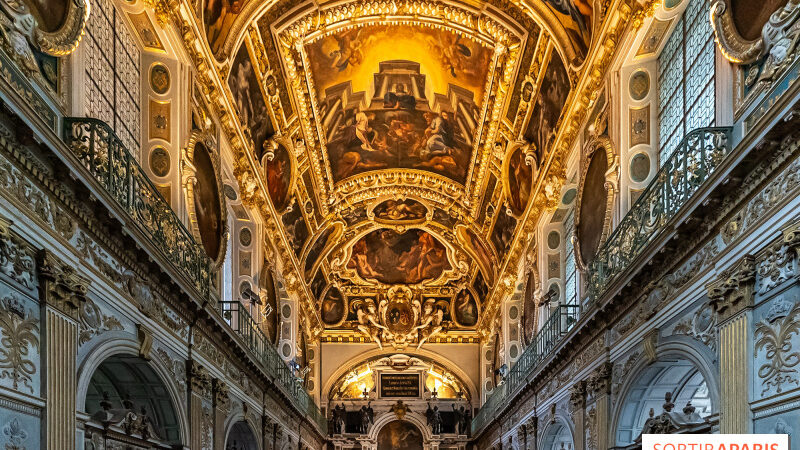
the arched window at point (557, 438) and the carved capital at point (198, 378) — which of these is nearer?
the carved capital at point (198, 378)

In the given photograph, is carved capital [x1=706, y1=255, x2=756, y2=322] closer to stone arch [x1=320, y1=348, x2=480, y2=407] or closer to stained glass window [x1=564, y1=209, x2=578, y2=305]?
stained glass window [x1=564, y1=209, x2=578, y2=305]

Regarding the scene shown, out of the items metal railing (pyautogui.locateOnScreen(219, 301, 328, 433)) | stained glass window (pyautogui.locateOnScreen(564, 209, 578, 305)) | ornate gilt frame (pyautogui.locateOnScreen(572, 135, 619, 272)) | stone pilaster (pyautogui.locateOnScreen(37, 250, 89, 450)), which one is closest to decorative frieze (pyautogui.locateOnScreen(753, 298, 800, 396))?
ornate gilt frame (pyautogui.locateOnScreen(572, 135, 619, 272))

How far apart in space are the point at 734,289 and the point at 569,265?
11433mm

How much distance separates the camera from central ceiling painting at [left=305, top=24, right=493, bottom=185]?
2102 cm

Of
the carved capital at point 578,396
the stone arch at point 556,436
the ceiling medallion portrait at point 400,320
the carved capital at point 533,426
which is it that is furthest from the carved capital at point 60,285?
the ceiling medallion portrait at point 400,320

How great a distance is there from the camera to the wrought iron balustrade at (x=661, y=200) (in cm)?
910

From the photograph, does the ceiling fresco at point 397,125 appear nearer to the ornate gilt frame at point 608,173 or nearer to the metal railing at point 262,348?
the ornate gilt frame at point 608,173

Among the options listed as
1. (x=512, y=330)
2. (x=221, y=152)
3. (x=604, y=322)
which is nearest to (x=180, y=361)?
(x=221, y=152)

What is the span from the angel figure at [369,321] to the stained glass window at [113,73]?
2597 cm

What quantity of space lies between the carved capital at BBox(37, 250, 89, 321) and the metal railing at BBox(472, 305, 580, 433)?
10519 mm

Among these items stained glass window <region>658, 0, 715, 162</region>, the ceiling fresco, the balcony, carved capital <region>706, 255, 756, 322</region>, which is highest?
the ceiling fresco

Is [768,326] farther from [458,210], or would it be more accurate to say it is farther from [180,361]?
[458,210]

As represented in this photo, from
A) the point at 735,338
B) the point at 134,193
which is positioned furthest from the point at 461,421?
the point at 735,338

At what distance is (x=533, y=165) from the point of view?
798 inches
